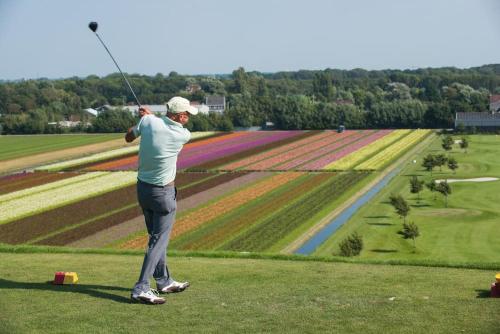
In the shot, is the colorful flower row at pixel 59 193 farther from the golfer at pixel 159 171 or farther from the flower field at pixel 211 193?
the golfer at pixel 159 171

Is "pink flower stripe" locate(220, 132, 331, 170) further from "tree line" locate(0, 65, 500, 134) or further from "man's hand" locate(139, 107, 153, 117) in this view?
"man's hand" locate(139, 107, 153, 117)

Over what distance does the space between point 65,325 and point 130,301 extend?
1.10 metres

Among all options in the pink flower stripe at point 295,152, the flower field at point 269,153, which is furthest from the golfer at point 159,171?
the pink flower stripe at point 295,152

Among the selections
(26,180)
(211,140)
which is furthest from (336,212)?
(211,140)

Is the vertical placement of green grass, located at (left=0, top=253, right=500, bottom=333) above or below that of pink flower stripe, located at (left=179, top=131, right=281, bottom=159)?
above

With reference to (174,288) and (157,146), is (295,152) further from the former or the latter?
(157,146)

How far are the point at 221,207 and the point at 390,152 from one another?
115ft

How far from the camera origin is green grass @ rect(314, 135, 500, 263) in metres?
28.8

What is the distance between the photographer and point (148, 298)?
309 inches

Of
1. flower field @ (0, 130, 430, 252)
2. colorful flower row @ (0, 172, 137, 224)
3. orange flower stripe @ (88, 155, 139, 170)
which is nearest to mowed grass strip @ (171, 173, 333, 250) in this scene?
flower field @ (0, 130, 430, 252)

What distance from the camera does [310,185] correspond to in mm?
49250

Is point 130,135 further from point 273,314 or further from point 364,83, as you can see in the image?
point 364,83

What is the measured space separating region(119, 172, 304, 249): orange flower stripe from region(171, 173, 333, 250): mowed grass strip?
548 mm

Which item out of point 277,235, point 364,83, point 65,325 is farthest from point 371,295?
point 364,83
